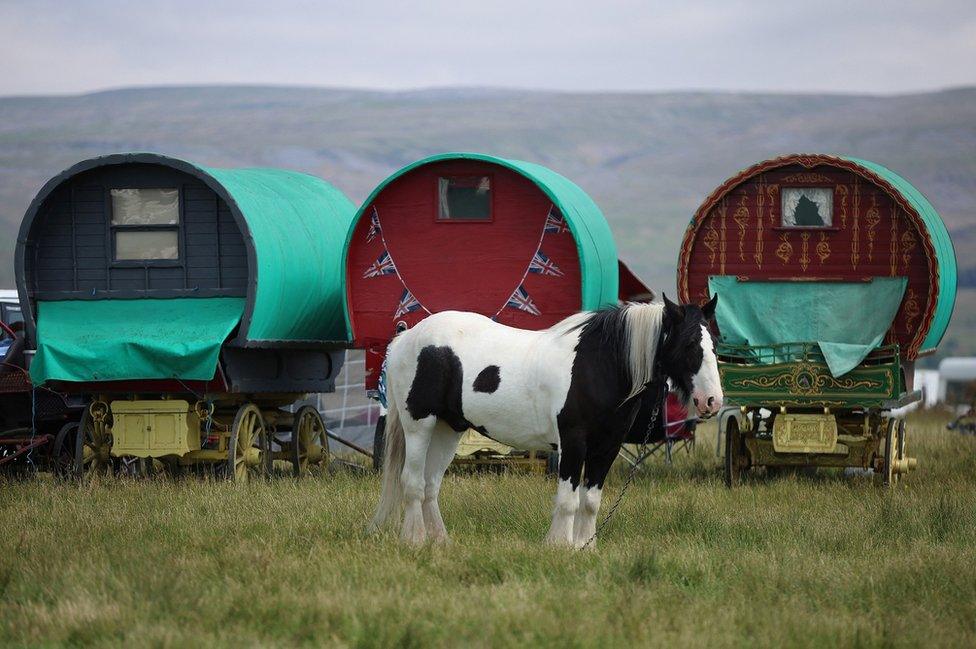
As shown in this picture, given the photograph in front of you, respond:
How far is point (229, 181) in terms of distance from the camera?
1349cm

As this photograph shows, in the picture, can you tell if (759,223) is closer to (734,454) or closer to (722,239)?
(722,239)

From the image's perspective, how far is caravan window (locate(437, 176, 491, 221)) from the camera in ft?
44.4

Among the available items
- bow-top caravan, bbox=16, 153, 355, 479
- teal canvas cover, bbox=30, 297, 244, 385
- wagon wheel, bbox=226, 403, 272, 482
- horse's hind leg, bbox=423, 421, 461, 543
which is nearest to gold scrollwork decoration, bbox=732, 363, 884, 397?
horse's hind leg, bbox=423, 421, 461, 543

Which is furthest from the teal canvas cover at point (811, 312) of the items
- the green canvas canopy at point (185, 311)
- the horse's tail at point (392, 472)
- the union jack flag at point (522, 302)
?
the horse's tail at point (392, 472)

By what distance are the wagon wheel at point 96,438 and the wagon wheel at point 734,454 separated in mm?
6189

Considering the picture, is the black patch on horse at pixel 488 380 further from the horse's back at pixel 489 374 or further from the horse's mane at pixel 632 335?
the horse's mane at pixel 632 335

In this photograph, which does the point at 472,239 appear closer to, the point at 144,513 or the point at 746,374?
the point at 746,374

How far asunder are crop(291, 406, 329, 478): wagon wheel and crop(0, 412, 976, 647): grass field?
223 cm

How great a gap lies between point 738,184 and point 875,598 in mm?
6498

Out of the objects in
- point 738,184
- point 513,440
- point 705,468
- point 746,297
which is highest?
point 738,184

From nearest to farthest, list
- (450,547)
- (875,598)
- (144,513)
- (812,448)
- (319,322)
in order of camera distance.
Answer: (875,598) < (450,547) < (144,513) < (812,448) < (319,322)

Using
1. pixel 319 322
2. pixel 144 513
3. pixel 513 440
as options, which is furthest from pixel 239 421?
pixel 513 440

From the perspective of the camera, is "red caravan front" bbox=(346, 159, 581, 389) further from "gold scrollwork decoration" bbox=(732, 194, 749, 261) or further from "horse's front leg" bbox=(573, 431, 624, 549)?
"horse's front leg" bbox=(573, 431, 624, 549)

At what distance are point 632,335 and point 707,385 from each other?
0.69m
